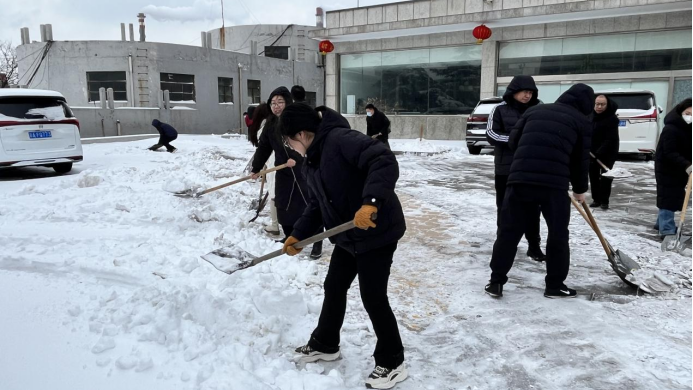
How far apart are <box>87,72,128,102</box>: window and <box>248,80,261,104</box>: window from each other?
21.1 feet

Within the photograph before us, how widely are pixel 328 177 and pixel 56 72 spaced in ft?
84.4

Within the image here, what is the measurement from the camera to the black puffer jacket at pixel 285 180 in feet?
15.6

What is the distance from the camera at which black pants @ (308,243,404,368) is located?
8.35 feet

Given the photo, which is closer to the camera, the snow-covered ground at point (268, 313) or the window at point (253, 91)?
the snow-covered ground at point (268, 313)

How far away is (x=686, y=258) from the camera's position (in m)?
4.71

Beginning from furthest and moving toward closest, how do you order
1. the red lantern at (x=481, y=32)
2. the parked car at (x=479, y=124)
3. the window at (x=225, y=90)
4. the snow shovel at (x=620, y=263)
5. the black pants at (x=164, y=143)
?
1. the window at (x=225, y=90)
2. the red lantern at (x=481, y=32)
3. the parked car at (x=479, y=124)
4. the black pants at (x=164, y=143)
5. the snow shovel at (x=620, y=263)

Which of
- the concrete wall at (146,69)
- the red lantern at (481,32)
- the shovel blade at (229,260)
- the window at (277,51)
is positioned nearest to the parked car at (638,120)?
the red lantern at (481,32)

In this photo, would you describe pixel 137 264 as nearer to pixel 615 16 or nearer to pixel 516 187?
pixel 516 187

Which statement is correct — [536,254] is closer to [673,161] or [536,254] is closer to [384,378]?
[673,161]

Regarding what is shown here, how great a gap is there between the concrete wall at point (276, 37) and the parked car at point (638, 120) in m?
22.4

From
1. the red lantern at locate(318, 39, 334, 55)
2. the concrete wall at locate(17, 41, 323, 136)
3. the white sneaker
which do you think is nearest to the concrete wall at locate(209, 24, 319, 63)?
the concrete wall at locate(17, 41, 323, 136)

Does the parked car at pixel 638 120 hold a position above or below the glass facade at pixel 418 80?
below

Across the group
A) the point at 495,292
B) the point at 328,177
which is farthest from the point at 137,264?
the point at 495,292

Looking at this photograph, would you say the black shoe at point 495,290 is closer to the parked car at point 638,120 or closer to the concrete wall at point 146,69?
the parked car at point 638,120
